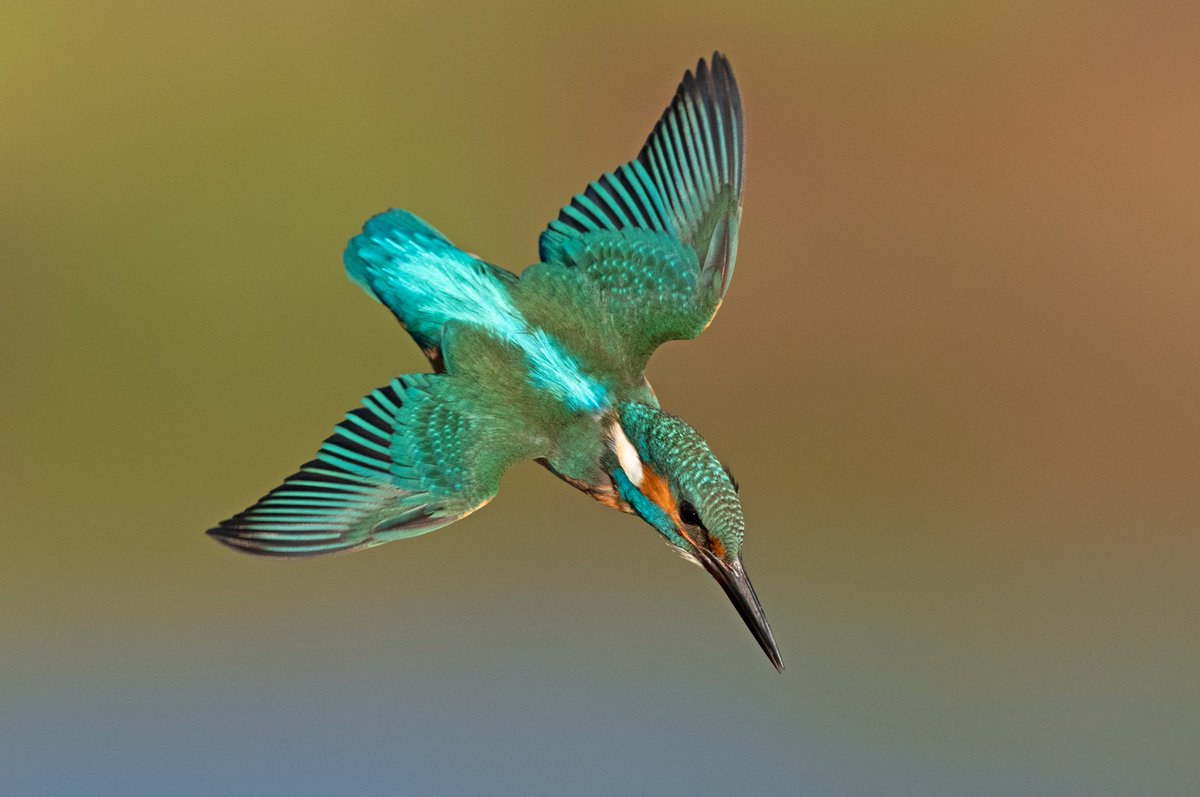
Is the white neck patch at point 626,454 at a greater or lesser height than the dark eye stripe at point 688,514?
greater

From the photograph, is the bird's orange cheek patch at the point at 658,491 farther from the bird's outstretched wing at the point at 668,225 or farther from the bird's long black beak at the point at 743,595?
the bird's outstretched wing at the point at 668,225

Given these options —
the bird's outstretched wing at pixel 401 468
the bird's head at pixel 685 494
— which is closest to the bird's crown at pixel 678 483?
the bird's head at pixel 685 494

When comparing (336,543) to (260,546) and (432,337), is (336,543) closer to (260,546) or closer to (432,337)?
(260,546)

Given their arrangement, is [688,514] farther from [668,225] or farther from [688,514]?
[668,225]

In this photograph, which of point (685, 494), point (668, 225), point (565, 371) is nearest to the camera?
point (685, 494)

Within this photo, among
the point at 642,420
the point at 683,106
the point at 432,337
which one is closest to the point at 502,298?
the point at 432,337

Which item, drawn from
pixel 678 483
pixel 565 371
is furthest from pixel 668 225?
pixel 678 483
